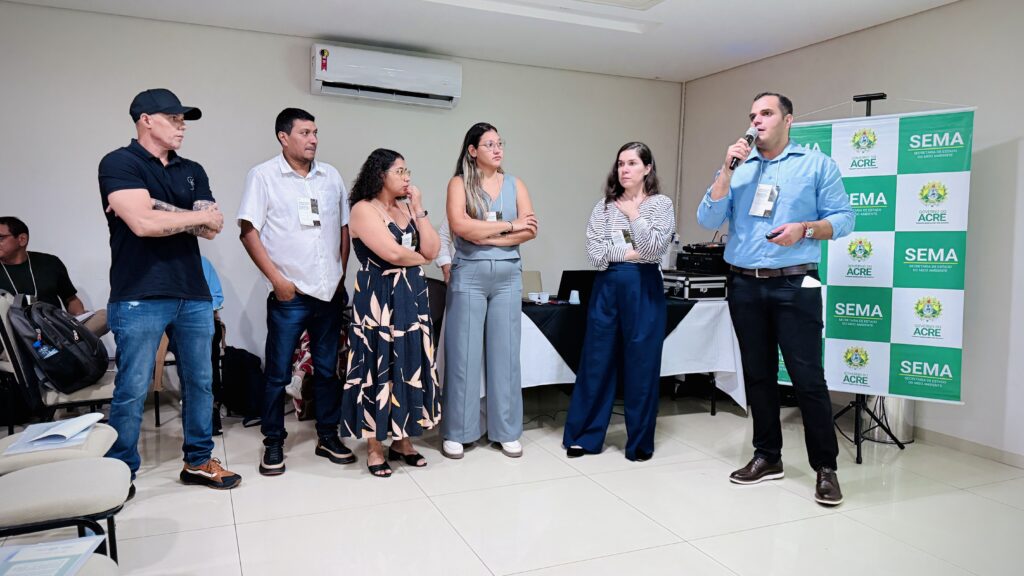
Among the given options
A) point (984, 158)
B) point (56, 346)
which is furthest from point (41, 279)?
point (984, 158)

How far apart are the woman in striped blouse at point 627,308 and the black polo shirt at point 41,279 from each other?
10.2ft

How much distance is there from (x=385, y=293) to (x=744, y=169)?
1.70 m

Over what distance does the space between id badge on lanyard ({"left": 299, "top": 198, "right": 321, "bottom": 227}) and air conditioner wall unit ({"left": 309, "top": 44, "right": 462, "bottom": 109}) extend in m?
1.89

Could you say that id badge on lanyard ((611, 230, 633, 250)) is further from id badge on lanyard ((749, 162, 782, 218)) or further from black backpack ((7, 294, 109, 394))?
black backpack ((7, 294, 109, 394))

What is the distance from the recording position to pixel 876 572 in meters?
2.36

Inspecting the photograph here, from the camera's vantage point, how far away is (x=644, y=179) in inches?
136

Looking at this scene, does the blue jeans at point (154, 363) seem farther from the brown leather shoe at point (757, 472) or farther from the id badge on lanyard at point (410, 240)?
the brown leather shoe at point (757, 472)

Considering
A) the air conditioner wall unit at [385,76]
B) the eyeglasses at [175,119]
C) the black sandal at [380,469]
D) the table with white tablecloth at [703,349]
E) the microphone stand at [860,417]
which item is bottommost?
the black sandal at [380,469]

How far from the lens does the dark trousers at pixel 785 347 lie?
2.87 metres

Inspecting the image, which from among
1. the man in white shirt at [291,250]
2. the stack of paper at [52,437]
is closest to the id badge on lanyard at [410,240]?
the man in white shirt at [291,250]

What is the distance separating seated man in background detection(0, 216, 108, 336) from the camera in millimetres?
3871

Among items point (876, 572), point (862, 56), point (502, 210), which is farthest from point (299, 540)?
point (862, 56)

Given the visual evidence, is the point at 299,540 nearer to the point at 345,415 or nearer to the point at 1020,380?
the point at 345,415

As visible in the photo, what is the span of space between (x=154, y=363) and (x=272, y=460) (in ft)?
2.35
